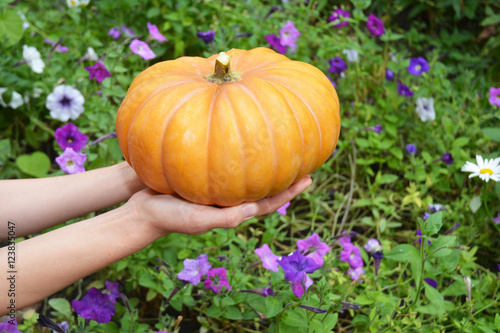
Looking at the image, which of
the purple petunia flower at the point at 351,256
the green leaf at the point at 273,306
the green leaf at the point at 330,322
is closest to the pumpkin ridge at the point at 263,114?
the green leaf at the point at 273,306

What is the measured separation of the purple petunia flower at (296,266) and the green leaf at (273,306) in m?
0.10

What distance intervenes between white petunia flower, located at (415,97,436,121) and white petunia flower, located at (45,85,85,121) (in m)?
1.99

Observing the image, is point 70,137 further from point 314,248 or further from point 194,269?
point 314,248

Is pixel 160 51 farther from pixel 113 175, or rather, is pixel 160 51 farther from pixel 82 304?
pixel 82 304

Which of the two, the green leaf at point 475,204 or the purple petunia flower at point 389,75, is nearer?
the green leaf at point 475,204

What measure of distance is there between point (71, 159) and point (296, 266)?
116cm

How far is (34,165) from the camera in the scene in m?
2.51

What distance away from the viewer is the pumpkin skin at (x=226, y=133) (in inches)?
58.4

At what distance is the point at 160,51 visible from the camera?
3.16m

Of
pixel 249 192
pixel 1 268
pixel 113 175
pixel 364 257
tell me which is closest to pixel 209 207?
pixel 249 192

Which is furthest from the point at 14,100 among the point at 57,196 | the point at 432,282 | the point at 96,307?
the point at 432,282

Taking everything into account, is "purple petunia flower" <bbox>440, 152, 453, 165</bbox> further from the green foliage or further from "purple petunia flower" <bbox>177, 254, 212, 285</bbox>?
"purple petunia flower" <bbox>177, 254, 212, 285</bbox>

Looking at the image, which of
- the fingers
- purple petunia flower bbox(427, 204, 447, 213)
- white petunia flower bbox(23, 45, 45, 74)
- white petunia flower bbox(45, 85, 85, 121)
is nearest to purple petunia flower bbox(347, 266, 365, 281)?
the fingers

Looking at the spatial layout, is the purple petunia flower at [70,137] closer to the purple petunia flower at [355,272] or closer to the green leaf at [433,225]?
the purple petunia flower at [355,272]
